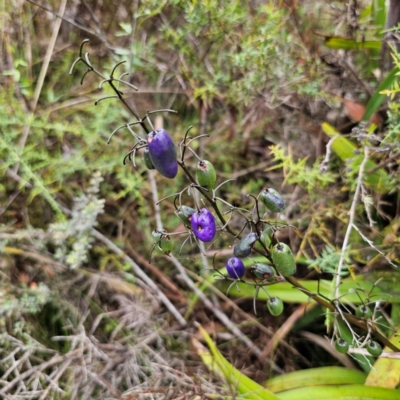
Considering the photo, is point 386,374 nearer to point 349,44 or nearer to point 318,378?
point 318,378

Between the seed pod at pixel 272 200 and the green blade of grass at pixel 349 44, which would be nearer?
the seed pod at pixel 272 200

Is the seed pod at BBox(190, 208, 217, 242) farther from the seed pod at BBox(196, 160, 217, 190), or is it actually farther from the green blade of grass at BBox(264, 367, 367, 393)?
the green blade of grass at BBox(264, 367, 367, 393)

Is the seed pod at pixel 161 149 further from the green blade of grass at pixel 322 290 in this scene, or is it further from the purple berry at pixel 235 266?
the green blade of grass at pixel 322 290

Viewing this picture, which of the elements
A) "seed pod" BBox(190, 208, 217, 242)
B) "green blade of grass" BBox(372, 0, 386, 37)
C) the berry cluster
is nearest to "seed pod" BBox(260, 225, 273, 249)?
the berry cluster

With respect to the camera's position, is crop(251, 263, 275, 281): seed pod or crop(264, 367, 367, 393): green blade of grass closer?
crop(251, 263, 275, 281): seed pod

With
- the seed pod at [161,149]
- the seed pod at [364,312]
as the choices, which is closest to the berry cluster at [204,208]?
the seed pod at [161,149]
